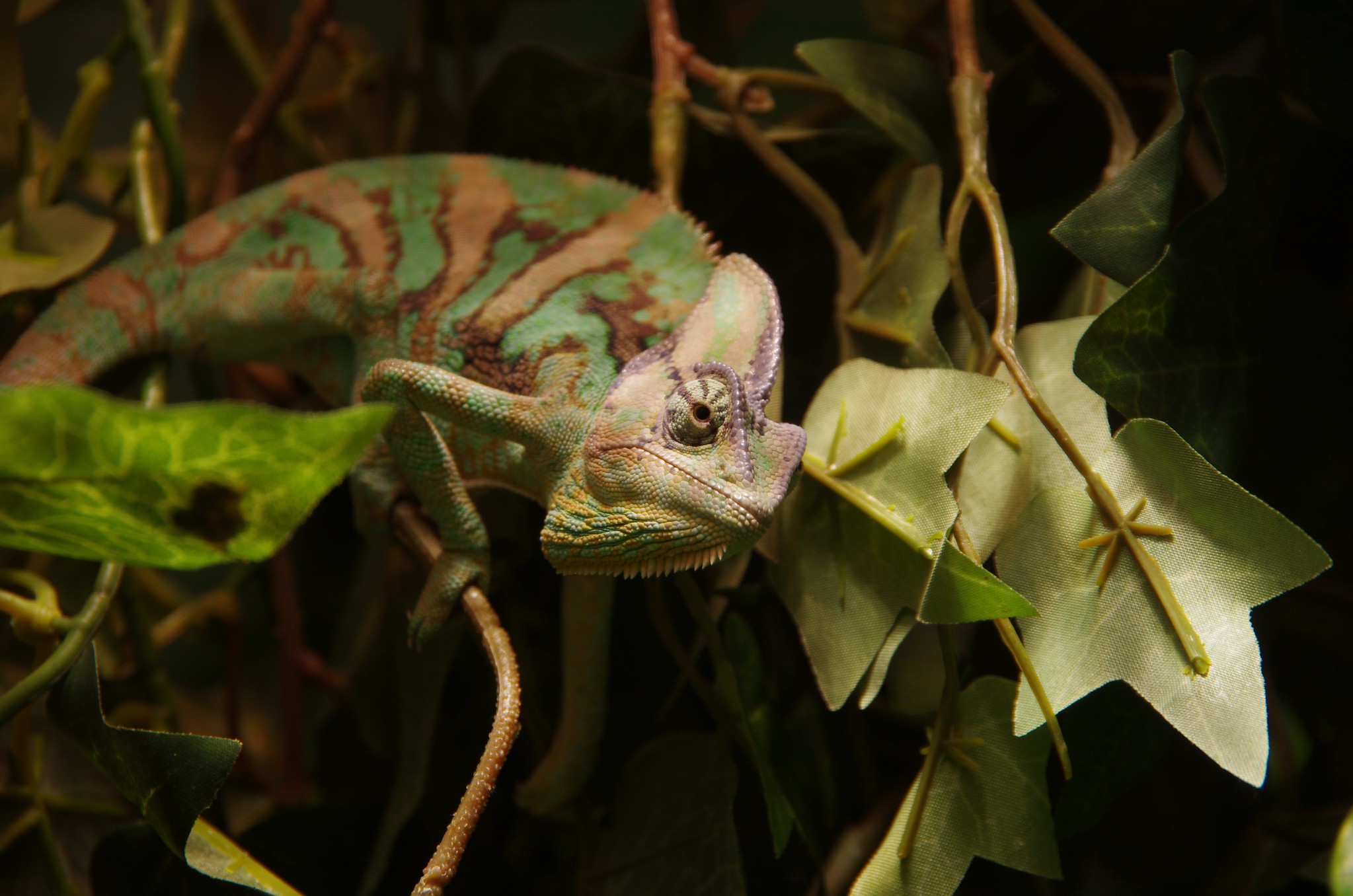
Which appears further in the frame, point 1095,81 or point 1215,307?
point 1095,81

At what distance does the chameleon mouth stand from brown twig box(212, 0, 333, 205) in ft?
3.40

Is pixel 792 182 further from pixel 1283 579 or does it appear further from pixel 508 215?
pixel 1283 579

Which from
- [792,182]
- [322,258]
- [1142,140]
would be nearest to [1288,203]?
[1142,140]

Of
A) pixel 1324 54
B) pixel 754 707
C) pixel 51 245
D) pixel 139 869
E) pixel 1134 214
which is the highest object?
pixel 1324 54

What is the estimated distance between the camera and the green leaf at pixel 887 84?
121 cm

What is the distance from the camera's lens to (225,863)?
0.99m

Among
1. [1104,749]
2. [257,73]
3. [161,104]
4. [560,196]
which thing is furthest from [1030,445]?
[257,73]

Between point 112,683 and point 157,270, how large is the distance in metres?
0.66

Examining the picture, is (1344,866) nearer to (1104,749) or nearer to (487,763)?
(1104,749)

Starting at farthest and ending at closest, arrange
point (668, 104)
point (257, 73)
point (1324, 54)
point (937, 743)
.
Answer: point (257, 73) < point (668, 104) < point (1324, 54) < point (937, 743)

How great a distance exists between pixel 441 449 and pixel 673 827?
0.52m

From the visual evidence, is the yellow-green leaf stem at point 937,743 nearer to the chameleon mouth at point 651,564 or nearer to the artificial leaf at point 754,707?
the artificial leaf at point 754,707

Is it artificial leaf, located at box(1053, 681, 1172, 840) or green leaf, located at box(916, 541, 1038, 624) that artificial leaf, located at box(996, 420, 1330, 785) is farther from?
artificial leaf, located at box(1053, 681, 1172, 840)

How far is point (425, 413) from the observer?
1204 mm
